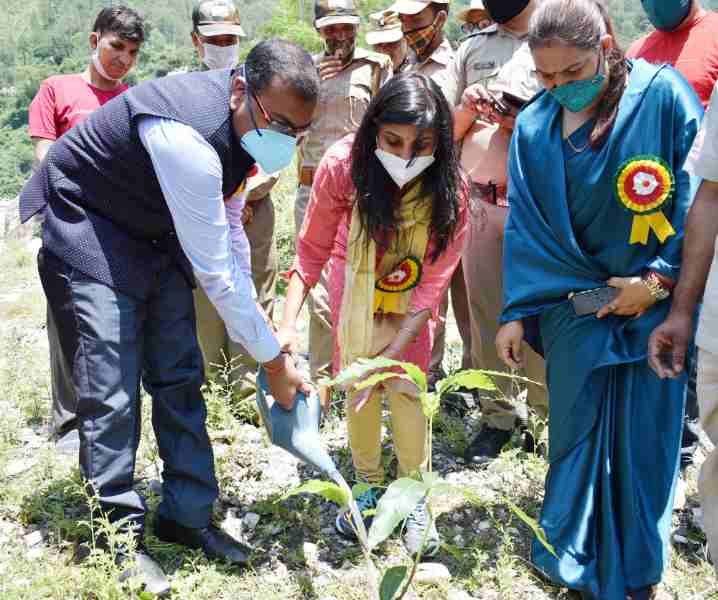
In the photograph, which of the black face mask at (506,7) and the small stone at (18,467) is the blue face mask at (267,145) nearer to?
the black face mask at (506,7)

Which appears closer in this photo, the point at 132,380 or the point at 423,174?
the point at 132,380

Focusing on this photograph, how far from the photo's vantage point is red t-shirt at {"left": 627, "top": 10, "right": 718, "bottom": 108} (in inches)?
123

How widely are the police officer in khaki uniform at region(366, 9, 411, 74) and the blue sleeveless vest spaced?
252 centimetres

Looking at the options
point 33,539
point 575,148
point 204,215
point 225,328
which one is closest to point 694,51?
point 575,148

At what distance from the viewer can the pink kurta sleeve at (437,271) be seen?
2643mm

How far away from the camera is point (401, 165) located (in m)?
2.44

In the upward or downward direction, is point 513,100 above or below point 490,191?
above

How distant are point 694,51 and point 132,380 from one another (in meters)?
2.62

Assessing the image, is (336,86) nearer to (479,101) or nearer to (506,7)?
(506,7)

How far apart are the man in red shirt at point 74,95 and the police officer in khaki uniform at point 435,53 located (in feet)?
4.56

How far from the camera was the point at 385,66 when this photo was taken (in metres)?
4.25

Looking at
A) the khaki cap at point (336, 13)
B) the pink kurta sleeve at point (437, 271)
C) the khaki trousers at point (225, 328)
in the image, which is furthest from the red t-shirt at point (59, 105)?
the pink kurta sleeve at point (437, 271)

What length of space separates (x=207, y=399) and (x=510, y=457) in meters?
1.39

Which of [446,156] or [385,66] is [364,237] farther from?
[385,66]
